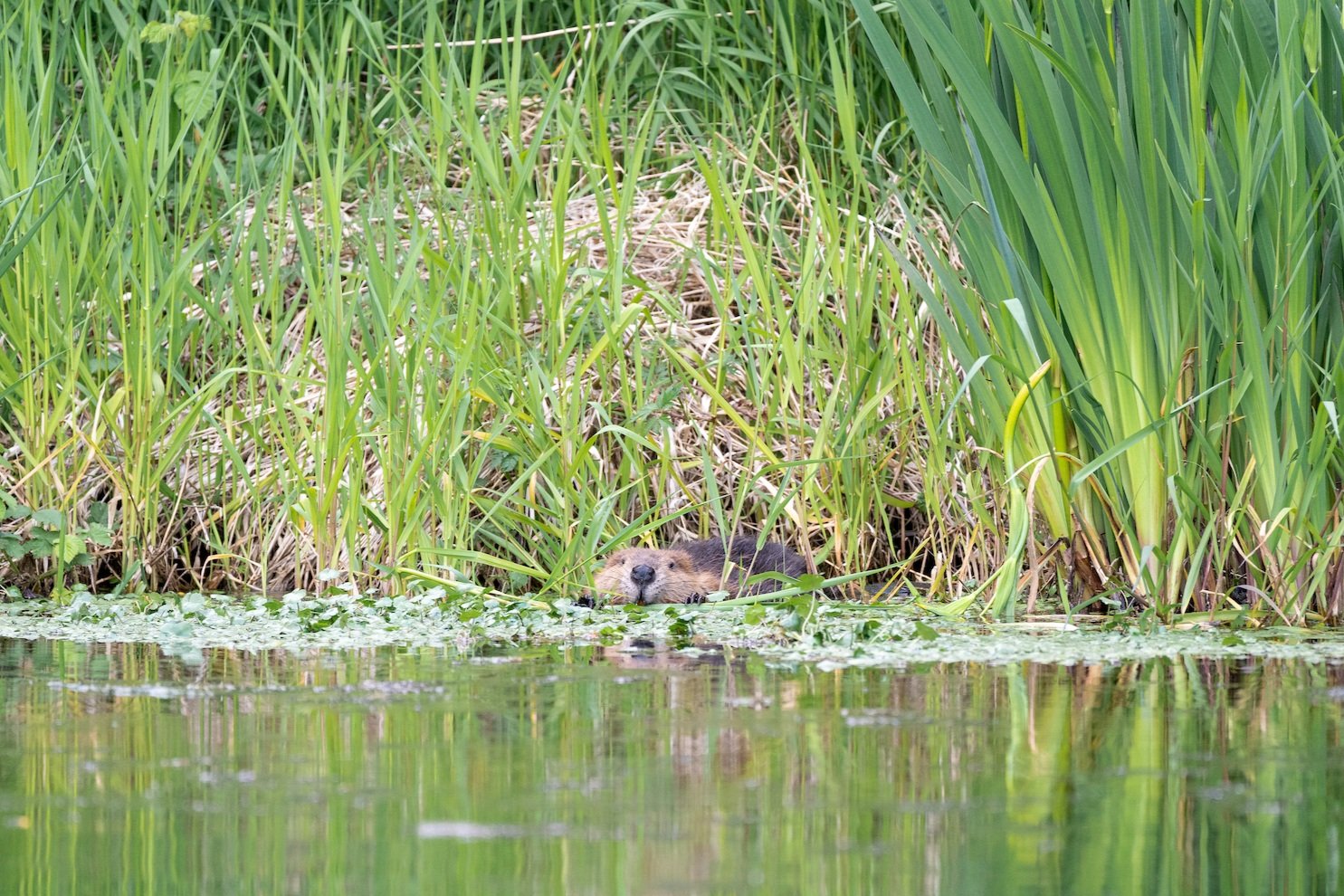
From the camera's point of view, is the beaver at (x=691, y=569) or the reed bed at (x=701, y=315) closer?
the reed bed at (x=701, y=315)

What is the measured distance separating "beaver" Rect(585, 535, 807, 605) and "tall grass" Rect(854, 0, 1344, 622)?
111cm

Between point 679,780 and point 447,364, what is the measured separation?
3.48 meters

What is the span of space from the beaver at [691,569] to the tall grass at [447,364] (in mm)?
123

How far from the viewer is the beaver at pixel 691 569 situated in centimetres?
500

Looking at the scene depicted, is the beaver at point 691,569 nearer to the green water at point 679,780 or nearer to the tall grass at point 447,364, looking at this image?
the tall grass at point 447,364

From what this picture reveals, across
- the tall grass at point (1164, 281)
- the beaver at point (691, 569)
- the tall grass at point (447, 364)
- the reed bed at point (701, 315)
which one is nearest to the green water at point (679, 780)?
the tall grass at point (1164, 281)

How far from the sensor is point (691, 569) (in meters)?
5.20

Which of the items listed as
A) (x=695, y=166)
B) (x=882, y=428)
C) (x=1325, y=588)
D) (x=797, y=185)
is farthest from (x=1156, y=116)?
(x=695, y=166)

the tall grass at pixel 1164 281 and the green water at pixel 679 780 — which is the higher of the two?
the tall grass at pixel 1164 281

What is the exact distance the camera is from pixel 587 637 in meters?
4.07

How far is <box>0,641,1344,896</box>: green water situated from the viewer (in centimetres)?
189

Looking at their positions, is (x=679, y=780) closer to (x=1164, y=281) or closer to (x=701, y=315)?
(x=1164, y=281)

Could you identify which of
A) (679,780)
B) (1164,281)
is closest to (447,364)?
(1164,281)

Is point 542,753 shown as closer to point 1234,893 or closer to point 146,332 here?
point 1234,893
